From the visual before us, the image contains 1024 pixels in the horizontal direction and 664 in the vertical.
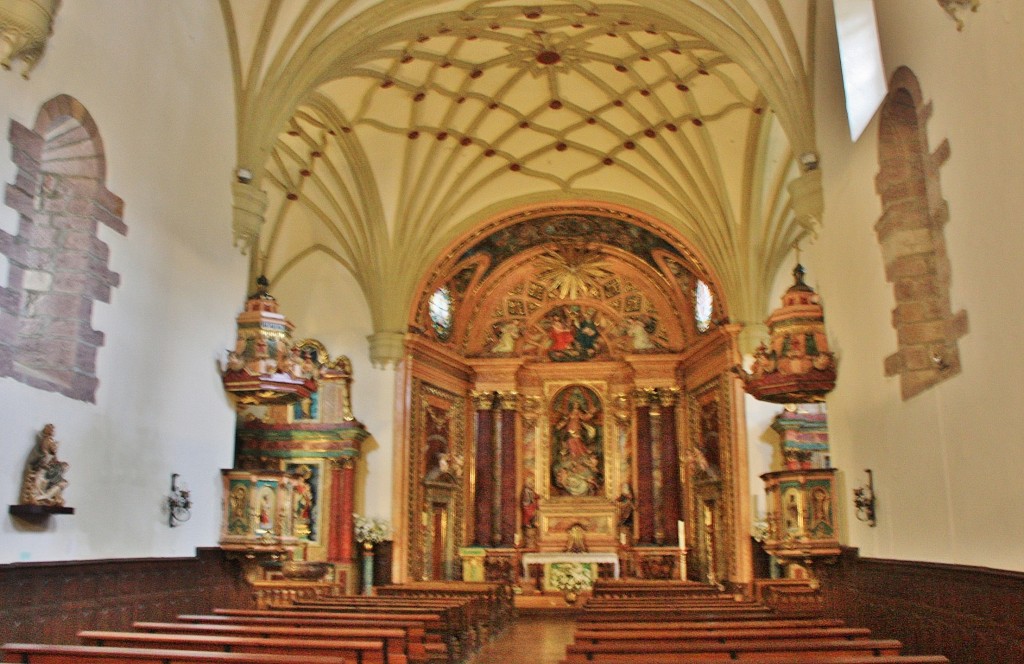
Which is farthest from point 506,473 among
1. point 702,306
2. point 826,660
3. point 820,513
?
point 826,660

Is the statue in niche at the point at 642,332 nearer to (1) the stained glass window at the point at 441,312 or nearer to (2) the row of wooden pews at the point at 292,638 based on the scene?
(1) the stained glass window at the point at 441,312

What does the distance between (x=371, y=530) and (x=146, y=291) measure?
390 inches

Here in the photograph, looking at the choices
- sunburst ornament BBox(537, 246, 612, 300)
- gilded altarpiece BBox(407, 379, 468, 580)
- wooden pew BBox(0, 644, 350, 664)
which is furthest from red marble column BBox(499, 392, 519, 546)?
wooden pew BBox(0, 644, 350, 664)

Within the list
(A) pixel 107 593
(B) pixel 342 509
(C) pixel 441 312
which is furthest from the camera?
(C) pixel 441 312

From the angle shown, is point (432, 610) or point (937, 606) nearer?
point (937, 606)

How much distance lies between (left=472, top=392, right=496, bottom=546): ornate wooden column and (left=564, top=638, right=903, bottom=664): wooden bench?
15.4m

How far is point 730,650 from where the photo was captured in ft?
22.5

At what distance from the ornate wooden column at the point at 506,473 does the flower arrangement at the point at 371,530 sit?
12.1 ft

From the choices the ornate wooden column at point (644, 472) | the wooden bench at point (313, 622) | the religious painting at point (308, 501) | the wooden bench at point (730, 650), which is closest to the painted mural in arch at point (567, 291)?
the ornate wooden column at point (644, 472)

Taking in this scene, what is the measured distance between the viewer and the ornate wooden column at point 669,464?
72.4 ft

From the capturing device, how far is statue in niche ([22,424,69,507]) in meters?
8.07

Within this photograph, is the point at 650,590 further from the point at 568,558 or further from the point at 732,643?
the point at 732,643

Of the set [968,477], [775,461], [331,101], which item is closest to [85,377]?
[968,477]

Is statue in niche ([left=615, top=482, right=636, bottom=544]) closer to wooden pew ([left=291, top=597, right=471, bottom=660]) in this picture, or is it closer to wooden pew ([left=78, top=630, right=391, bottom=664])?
wooden pew ([left=291, top=597, right=471, bottom=660])
